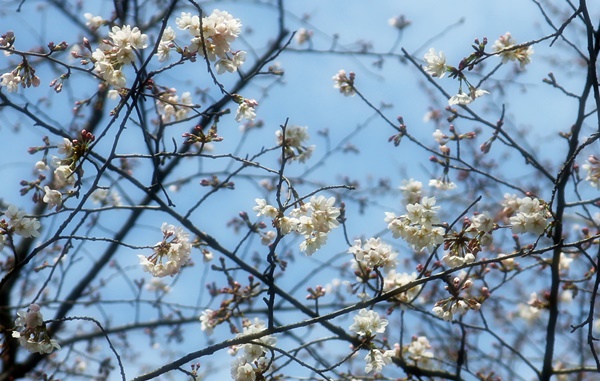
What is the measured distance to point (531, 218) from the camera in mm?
2922

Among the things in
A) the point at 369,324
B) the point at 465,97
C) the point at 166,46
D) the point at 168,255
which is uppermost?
the point at 166,46

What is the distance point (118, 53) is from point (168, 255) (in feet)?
2.93

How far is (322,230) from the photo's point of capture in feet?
8.94

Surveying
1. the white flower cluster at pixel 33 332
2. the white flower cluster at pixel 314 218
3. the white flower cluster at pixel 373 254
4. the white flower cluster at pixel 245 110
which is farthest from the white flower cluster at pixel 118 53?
the white flower cluster at pixel 373 254

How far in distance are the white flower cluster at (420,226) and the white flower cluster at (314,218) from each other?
31cm

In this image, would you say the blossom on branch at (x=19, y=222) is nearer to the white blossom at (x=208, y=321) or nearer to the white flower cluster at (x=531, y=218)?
the white blossom at (x=208, y=321)

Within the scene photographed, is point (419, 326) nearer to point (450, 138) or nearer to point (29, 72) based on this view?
point (450, 138)

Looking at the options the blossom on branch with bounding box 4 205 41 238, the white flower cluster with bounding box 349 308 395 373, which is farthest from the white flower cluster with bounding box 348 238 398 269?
the blossom on branch with bounding box 4 205 41 238

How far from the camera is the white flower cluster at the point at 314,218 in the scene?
2695mm

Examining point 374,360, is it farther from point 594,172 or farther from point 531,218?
point 594,172

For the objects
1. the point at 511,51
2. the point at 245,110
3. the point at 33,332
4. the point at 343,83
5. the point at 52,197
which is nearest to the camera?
the point at 33,332

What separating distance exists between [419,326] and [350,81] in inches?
157

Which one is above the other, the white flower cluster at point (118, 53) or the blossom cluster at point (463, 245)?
the white flower cluster at point (118, 53)

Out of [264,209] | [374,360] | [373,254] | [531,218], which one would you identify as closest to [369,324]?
[374,360]
